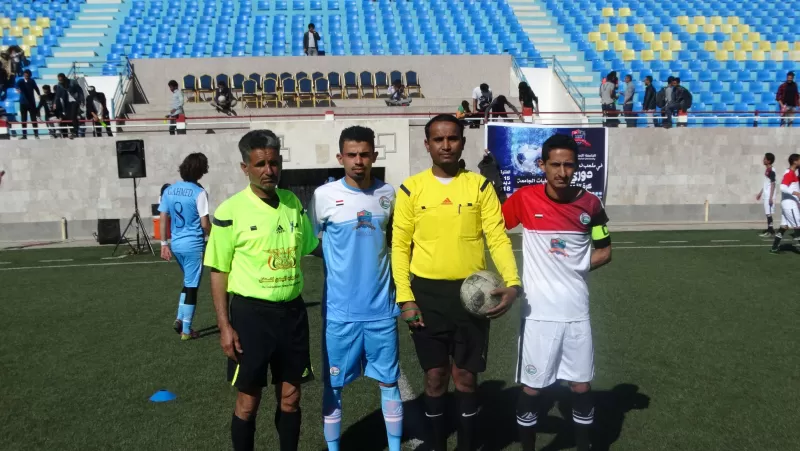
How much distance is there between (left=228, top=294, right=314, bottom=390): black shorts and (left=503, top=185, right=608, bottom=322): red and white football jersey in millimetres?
1514

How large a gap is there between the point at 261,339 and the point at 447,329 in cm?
116

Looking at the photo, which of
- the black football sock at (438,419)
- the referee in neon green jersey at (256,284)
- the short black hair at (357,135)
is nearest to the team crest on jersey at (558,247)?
the black football sock at (438,419)

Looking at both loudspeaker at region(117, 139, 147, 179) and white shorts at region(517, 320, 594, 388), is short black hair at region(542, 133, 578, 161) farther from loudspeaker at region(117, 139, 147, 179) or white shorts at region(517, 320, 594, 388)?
loudspeaker at region(117, 139, 147, 179)

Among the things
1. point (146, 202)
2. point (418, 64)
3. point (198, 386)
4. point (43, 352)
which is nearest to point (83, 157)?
point (146, 202)

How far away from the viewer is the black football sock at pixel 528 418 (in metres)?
4.47

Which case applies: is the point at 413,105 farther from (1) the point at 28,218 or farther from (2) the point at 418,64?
(1) the point at 28,218

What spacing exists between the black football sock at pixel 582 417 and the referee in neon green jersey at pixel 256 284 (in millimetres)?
1750

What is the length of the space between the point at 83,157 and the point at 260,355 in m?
17.9

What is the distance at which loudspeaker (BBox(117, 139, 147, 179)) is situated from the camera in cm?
1530

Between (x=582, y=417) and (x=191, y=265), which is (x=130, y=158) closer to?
(x=191, y=265)

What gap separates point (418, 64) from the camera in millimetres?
25797

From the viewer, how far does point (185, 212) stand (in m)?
7.68

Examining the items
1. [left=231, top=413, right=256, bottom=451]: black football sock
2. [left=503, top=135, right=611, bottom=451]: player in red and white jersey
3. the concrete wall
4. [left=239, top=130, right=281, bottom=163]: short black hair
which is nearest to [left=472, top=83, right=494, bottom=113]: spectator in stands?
the concrete wall

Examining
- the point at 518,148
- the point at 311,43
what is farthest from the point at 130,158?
the point at 311,43
